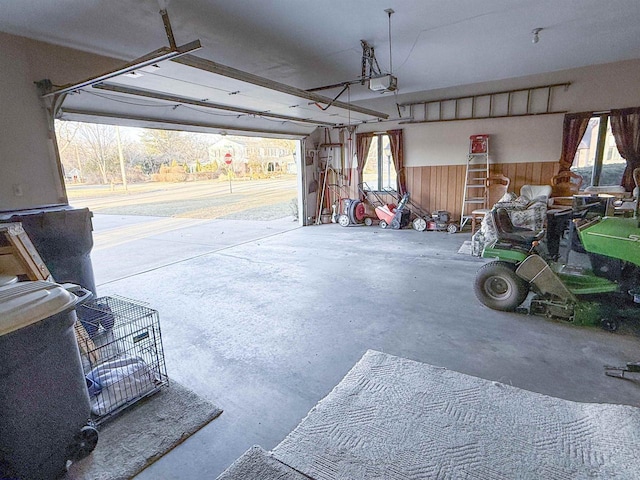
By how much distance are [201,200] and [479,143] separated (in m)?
11.1

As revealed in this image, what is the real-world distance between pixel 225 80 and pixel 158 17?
896 mm

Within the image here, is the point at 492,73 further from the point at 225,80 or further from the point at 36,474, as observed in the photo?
the point at 36,474

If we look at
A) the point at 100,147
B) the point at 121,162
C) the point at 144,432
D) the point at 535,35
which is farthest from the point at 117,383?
the point at 121,162

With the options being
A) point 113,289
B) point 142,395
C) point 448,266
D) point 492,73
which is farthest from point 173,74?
point 492,73

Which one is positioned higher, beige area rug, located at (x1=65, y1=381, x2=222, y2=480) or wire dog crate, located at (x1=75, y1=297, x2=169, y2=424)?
wire dog crate, located at (x1=75, y1=297, x2=169, y2=424)

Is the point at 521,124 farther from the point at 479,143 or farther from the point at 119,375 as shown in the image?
the point at 119,375

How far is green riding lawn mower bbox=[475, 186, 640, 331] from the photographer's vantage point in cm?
272

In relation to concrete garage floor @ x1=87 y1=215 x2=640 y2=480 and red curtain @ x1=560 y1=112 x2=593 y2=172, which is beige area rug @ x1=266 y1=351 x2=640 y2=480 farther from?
red curtain @ x1=560 y1=112 x2=593 y2=172

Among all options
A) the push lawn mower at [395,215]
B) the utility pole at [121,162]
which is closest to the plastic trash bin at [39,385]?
the push lawn mower at [395,215]

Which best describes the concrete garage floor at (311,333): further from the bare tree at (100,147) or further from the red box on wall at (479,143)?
the bare tree at (100,147)

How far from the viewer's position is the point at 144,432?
1.90 meters

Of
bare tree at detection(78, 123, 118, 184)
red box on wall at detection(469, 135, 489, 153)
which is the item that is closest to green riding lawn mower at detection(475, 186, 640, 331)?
red box on wall at detection(469, 135, 489, 153)

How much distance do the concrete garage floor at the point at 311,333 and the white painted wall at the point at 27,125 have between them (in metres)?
1.43

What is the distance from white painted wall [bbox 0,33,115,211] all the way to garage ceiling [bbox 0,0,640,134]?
0.16m
